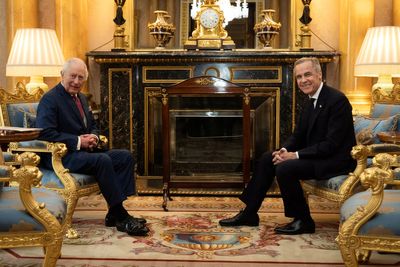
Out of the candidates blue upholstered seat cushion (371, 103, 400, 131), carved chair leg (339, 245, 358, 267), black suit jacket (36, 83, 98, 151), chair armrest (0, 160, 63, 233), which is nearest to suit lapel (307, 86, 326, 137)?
blue upholstered seat cushion (371, 103, 400, 131)

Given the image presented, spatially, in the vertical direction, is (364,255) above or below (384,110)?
below

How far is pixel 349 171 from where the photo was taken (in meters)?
4.39

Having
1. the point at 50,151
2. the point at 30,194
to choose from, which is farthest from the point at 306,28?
the point at 30,194

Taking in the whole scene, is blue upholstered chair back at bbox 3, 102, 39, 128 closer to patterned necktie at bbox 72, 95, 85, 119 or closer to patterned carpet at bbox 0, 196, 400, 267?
patterned necktie at bbox 72, 95, 85, 119

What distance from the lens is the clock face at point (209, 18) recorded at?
662 centimetres

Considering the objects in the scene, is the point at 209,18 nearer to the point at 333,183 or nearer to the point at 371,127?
the point at 371,127

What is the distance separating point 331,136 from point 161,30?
289cm

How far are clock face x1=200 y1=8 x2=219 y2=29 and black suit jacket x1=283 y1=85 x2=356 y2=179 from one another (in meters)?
2.36

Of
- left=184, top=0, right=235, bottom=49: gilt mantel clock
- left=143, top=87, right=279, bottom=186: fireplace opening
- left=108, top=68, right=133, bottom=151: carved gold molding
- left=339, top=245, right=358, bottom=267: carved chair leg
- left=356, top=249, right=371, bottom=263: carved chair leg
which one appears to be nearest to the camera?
left=339, top=245, right=358, bottom=267: carved chair leg

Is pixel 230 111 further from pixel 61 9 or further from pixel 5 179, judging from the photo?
pixel 5 179

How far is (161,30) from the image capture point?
667 cm

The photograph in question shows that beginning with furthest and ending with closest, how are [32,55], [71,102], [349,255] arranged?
[32,55]
[71,102]
[349,255]

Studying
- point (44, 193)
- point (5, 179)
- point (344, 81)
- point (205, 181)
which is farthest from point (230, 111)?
point (5, 179)

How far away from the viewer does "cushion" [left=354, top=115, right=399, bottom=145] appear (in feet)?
14.9
